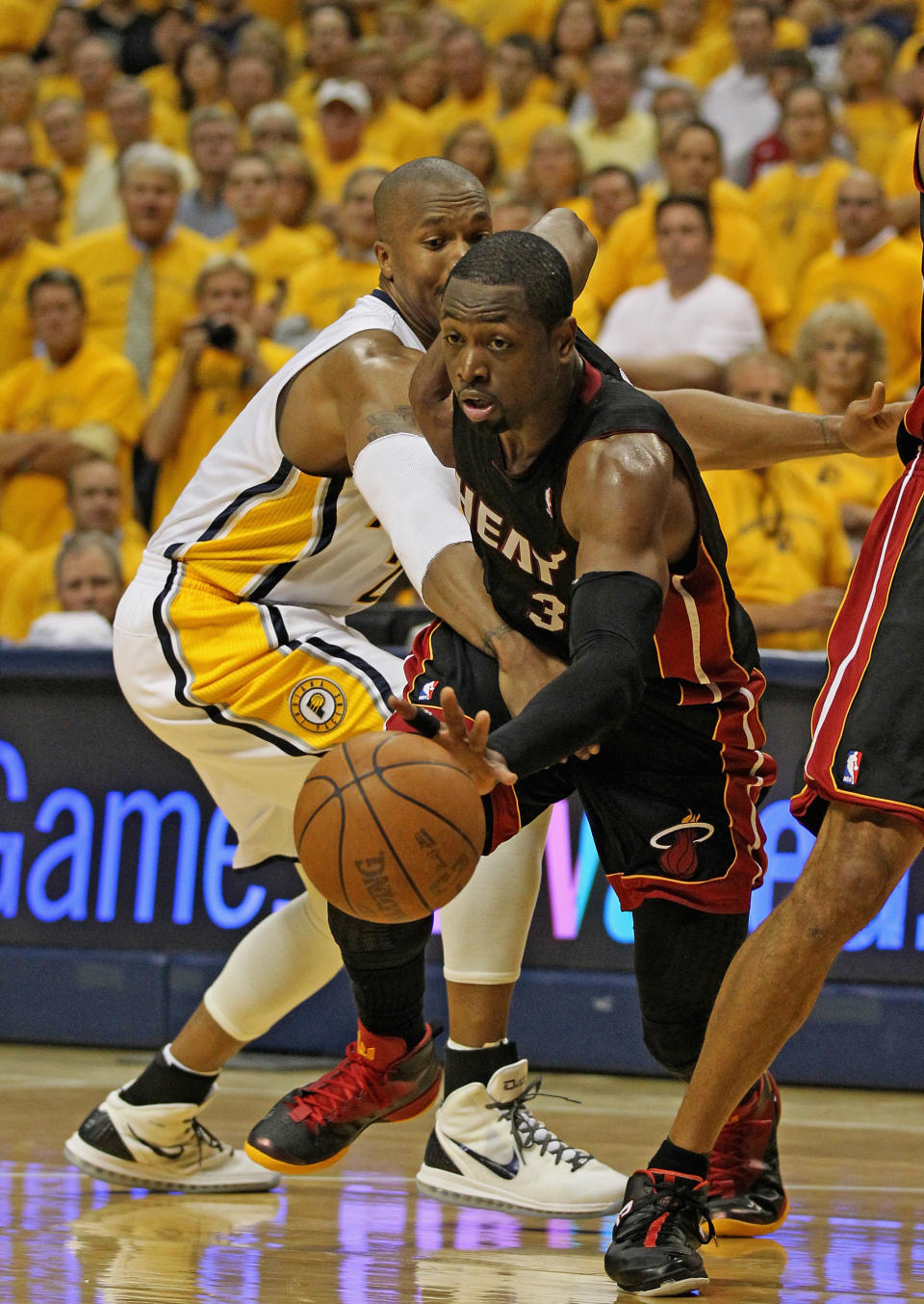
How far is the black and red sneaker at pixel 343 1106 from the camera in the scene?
Answer: 3447mm

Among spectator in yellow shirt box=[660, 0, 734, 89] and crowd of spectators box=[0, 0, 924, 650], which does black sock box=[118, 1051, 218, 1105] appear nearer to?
crowd of spectators box=[0, 0, 924, 650]

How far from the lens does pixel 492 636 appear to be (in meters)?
3.11

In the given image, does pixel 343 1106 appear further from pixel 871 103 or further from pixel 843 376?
pixel 871 103

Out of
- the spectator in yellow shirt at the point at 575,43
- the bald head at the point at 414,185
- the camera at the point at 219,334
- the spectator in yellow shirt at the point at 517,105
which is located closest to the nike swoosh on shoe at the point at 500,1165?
the bald head at the point at 414,185

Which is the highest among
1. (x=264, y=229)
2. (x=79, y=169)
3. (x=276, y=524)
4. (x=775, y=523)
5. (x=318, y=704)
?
Result: (x=79, y=169)

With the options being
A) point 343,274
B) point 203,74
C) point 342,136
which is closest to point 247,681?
point 343,274

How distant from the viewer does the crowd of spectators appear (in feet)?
20.8

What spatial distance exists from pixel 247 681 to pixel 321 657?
0.16 metres

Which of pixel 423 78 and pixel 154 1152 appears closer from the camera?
pixel 154 1152

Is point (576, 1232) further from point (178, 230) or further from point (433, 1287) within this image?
point (178, 230)

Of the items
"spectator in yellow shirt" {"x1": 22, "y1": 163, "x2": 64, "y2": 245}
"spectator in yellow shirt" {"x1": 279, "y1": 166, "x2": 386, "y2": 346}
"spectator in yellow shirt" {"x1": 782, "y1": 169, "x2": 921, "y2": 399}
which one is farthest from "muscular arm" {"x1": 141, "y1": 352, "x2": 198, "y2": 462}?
"spectator in yellow shirt" {"x1": 22, "y1": 163, "x2": 64, "y2": 245}

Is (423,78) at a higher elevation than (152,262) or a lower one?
higher

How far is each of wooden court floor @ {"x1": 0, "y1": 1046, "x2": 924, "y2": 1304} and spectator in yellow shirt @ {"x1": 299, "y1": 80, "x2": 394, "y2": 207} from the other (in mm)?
6044

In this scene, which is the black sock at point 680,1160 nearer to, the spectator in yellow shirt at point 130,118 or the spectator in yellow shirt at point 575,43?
the spectator in yellow shirt at point 130,118
